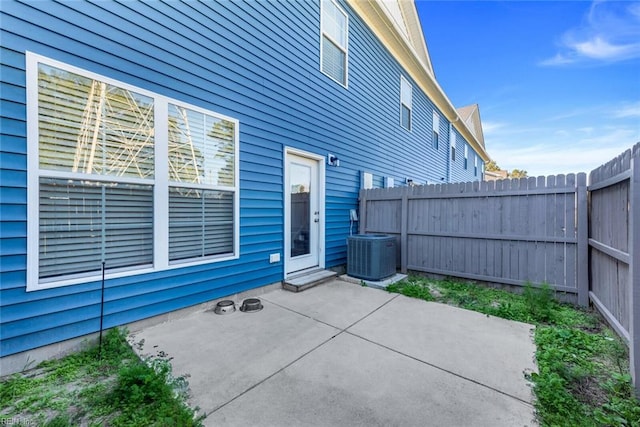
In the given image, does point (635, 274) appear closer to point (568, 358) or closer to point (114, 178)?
point (568, 358)

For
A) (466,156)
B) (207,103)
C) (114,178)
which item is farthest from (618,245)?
(466,156)

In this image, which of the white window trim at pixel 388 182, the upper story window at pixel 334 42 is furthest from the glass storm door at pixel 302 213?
the white window trim at pixel 388 182

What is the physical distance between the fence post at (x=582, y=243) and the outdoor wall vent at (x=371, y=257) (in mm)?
2579

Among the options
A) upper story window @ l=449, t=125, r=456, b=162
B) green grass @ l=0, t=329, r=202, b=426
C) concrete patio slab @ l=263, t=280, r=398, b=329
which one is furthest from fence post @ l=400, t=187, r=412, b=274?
upper story window @ l=449, t=125, r=456, b=162

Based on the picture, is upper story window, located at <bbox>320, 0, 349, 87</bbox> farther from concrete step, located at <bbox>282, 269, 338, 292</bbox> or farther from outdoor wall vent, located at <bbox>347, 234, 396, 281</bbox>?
concrete step, located at <bbox>282, 269, 338, 292</bbox>

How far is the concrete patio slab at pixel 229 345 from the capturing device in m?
1.90

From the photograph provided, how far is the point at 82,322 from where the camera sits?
2.36 meters

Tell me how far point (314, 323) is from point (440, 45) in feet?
41.7

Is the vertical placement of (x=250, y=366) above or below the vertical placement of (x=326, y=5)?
below

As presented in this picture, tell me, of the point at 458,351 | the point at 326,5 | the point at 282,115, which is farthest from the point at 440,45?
the point at 458,351

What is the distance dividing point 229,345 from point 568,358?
3023mm

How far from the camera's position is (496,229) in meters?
4.38

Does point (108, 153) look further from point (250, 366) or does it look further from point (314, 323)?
point (314, 323)

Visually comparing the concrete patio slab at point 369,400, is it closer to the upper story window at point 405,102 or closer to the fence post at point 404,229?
the fence post at point 404,229
